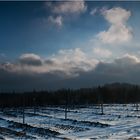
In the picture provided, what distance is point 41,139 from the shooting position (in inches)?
1159

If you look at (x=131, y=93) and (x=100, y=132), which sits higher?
(x=131, y=93)

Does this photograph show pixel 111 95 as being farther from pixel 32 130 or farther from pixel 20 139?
pixel 20 139

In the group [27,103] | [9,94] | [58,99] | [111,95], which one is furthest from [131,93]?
[9,94]

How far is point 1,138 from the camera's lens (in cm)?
3133

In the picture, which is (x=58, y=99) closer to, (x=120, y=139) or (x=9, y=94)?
(x=9, y=94)

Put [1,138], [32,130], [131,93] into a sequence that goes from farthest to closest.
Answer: [131,93], [32,130], [1,138]

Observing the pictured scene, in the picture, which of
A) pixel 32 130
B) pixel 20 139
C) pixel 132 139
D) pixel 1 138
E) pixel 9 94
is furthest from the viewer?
pixel 9 94

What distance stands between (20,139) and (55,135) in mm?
4273

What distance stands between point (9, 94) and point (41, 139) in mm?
145744

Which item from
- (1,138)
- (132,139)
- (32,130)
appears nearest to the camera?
(132,139)

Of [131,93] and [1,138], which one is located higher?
[131,93]

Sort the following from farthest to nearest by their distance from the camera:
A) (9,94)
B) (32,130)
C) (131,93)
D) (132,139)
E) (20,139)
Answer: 1. (9,94)
2. (131,93)
3. (32,130)
4. (20,139)
5. (132,139)

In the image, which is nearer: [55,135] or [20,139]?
[20,139]

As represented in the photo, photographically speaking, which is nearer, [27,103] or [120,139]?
[120,139]
